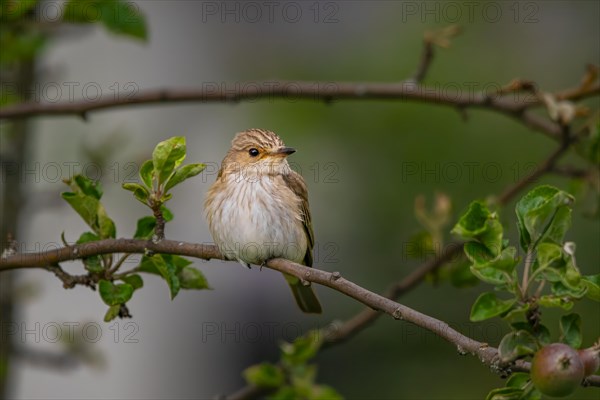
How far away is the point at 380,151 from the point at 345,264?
39.9 inches

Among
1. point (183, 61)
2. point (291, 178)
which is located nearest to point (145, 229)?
point (291, 178)

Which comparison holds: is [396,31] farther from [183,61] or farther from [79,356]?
[79,356]

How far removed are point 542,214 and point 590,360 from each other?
18.3 inches

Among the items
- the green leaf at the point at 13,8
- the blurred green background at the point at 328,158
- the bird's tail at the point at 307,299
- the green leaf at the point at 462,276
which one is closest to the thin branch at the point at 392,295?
the green leaf at the point at 462,276

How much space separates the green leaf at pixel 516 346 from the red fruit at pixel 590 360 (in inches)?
5.7

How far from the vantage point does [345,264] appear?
759 cm

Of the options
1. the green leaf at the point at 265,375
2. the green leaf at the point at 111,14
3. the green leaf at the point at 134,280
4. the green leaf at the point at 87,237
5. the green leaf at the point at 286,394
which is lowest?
the green leaf at the point at 286,394

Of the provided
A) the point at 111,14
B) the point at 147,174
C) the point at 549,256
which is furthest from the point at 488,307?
the point at 111,14

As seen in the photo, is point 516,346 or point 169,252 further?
point 169,252

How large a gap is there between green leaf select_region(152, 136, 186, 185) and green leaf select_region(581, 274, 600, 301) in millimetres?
1370

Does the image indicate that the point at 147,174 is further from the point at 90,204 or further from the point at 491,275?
the point at 491,275

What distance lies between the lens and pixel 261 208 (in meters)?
4.64

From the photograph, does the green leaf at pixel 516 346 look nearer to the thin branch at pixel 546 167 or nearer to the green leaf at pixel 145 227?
the green leaf at pixel 145 227

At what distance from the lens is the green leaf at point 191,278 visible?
11.1 feet
